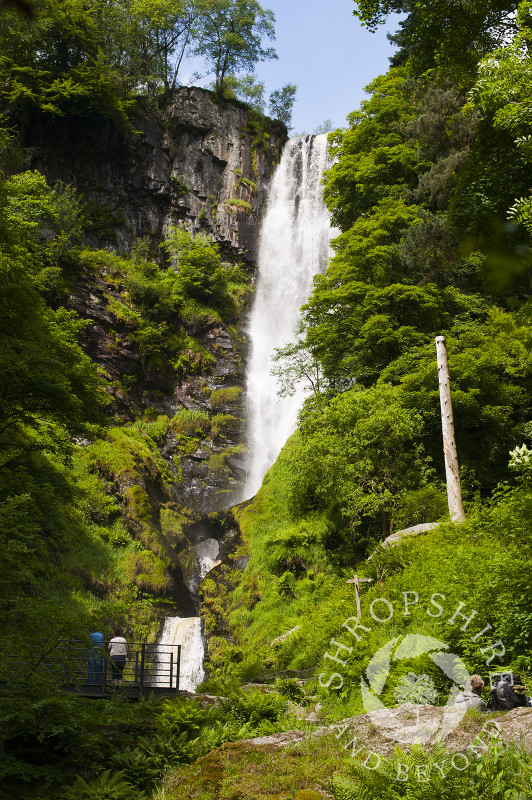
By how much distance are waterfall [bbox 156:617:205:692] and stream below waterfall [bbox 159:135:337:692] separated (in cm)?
964

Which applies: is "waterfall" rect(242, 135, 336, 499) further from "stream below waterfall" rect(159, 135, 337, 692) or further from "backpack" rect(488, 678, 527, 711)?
"backpack" rect(488, 678, 527, 711)

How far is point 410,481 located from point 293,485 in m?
3.72

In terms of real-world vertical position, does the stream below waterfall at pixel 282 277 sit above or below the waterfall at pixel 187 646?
above

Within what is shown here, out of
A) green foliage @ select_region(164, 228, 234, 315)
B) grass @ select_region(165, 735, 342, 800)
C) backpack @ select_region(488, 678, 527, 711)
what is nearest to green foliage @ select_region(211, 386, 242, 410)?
green foliage @ select_region(164, 228, 234, 315)

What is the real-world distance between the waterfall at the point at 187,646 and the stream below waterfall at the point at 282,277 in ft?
31.6

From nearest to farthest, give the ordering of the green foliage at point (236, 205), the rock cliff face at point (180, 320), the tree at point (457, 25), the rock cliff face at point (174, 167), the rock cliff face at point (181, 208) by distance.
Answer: the tree at point (457, 25), the rock cliff face at point (180, 320), the rock cliff face at point (181, 208), the rock cliff face at point (174, 167), the green foliage at point (236, 205)

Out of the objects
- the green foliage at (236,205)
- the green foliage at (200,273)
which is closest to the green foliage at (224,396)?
the green foliage at (200,273)

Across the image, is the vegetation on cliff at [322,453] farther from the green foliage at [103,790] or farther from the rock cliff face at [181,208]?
the rock cliff face at [181,208]

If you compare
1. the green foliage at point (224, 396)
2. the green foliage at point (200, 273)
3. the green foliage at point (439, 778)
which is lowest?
the green foliage at point (439, 778)

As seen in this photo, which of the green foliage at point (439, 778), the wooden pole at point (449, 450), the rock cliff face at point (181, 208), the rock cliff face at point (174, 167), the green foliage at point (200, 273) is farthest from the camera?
the rock cliff face at point (174, 167)

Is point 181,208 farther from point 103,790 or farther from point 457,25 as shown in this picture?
point 103,790

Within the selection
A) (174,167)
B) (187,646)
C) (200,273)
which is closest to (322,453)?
(187,646)

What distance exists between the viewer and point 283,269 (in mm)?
41688

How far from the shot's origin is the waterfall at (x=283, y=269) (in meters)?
34.8
